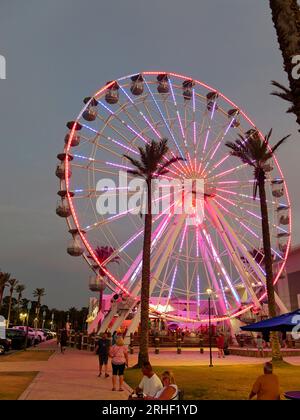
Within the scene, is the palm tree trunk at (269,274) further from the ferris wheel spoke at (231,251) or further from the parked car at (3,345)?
the parked car at (3,345)

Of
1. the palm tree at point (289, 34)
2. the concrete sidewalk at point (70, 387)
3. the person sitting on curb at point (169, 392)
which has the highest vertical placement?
the palm tree at point (289, 34)

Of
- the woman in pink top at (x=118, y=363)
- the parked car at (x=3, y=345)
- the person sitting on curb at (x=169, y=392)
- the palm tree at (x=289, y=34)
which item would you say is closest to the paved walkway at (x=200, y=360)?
the parked car at (x=3, y=345)

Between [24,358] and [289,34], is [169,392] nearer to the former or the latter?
[289,34]

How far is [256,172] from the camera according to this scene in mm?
25922

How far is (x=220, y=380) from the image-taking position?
595 inches

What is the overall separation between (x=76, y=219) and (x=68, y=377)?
13.5 m

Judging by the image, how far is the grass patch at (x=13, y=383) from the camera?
11400mm

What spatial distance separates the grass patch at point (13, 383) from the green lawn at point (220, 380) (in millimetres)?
3199

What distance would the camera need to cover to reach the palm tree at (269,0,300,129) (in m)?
8.38

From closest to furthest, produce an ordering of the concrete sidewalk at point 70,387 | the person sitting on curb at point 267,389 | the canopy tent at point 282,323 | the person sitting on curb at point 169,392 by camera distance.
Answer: the person sitting on curb at point 169,392
the person sitting on curb at point 267,389
the canopy tent at point 282,323
the concrete sidewalk at point 70,387

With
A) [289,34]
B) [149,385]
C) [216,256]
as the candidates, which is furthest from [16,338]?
[289,34]
